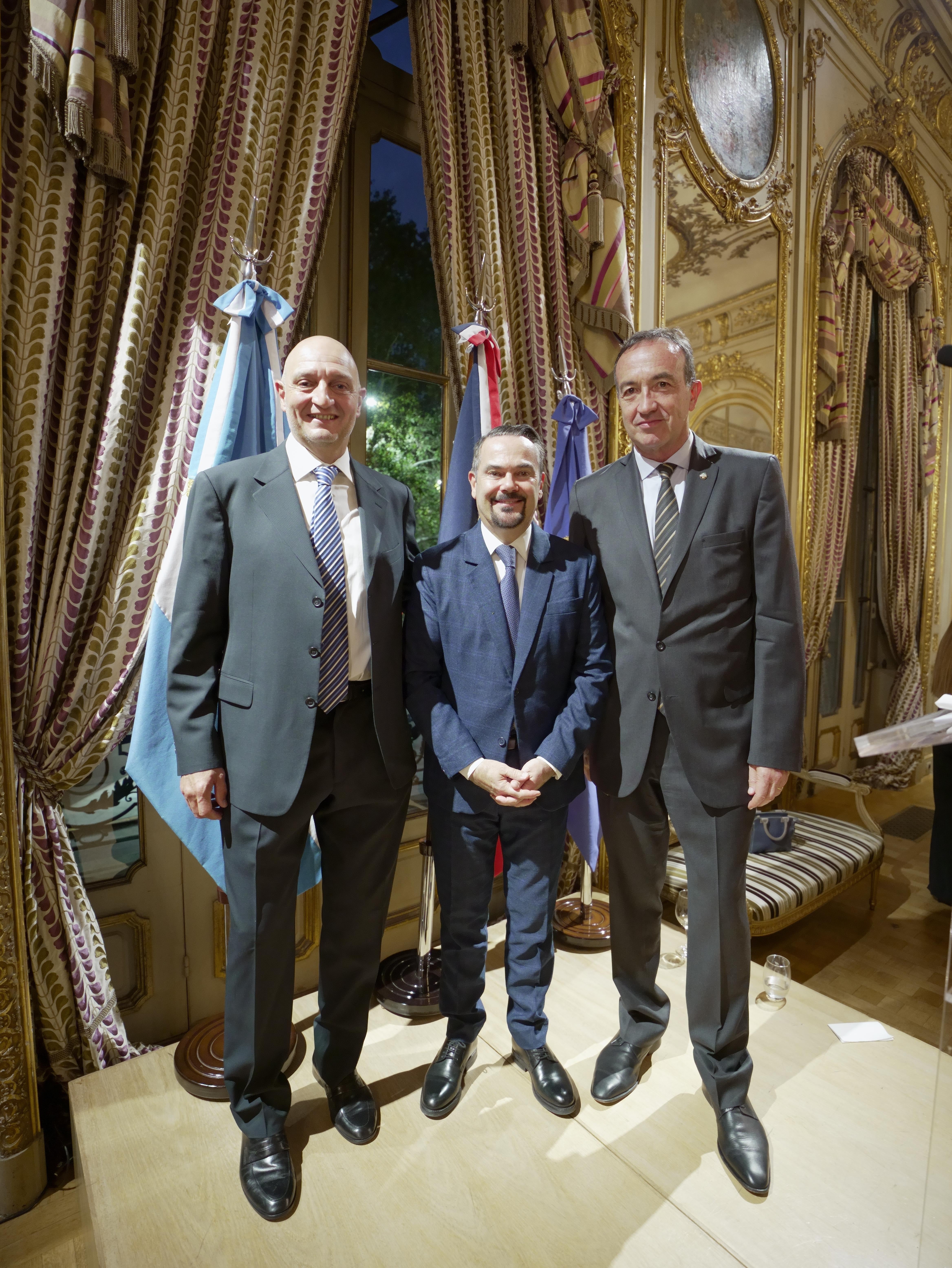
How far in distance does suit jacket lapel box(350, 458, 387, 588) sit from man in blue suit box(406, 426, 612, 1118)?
0.16 m

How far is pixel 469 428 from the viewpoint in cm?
250

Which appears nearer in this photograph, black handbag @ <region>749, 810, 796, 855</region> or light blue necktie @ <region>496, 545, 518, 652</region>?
light blue necktie @ <region>496, 545, 518, 652</region>

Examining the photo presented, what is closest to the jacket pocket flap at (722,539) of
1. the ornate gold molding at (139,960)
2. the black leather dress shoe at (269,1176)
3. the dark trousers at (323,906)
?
the dark trousers at (323,906)

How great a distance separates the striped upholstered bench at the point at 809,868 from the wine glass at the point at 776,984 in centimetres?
23

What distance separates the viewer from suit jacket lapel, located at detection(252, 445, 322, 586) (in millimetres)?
1619

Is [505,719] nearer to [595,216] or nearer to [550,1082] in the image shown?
[550,1082]

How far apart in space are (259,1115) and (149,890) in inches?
32.5

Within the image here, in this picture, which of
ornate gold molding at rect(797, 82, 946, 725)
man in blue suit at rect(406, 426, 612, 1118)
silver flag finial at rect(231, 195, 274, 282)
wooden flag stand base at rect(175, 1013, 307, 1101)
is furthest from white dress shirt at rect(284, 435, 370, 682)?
ornate gold molding at rect(797, 82, 946, 725)

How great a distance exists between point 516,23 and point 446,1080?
350 centimetres

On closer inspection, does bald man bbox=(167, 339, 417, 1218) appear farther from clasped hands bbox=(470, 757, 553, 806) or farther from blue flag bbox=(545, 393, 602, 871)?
blue flag bbox=(545, 393, 602, 871)

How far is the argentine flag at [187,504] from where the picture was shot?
1915mm

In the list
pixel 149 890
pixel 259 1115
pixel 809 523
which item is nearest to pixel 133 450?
pixel 149 890

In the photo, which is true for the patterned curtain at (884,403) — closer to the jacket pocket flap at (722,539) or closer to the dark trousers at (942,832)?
the dark trousers at (942,832)

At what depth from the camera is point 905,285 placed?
5.70m
